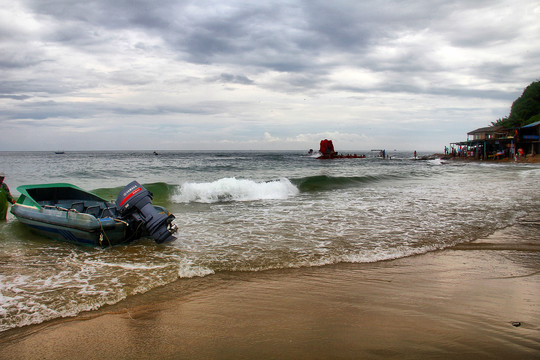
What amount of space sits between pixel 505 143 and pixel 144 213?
181ft

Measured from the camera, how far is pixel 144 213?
6.96 m

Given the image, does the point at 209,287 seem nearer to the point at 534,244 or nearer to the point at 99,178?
the point at 534,244

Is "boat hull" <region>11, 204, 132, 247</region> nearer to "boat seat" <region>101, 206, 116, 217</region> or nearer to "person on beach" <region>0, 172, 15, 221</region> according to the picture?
"boat seat" <region>101, 206, 116, 217</region>

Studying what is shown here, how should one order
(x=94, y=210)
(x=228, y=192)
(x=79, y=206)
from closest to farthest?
(x=94, y=210) < (x=79, y=206) < (x=228, y=192)

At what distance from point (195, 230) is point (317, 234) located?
10.00 ft

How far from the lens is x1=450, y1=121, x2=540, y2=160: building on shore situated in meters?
41.9

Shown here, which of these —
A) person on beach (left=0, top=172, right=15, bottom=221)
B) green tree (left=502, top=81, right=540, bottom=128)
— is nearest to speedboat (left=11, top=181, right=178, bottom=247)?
person on beach (left=0, top=172, right=15, bottom=221)

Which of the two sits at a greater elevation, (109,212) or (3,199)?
(3,199)

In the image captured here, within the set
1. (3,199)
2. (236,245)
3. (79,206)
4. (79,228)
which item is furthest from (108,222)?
(3,199)

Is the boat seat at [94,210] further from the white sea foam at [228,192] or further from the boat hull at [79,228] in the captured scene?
the white sea foam at [228,192]

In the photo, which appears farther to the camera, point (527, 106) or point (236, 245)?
point (527, 106)

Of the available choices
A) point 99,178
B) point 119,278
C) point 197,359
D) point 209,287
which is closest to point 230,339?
point 197,359

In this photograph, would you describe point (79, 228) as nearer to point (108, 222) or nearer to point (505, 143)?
point (108, 222)

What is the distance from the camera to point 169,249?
679 centimetres
